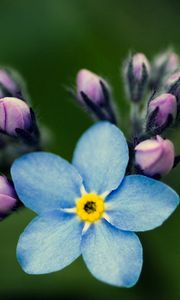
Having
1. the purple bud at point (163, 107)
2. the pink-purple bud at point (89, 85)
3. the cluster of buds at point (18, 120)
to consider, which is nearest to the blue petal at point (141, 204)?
the purple bud at point (163, 107)

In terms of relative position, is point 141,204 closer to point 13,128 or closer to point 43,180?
point 43,180

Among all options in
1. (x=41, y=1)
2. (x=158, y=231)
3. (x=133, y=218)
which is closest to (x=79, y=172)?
(x=133, y=218)

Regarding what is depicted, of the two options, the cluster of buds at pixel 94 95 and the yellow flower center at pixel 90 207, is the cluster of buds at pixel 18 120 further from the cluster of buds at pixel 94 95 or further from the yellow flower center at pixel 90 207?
the yellow flower center at pixel 90 207

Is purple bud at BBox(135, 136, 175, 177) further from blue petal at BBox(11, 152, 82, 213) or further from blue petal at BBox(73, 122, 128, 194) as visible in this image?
blue petal at BBox(11, 152, 82, 213)

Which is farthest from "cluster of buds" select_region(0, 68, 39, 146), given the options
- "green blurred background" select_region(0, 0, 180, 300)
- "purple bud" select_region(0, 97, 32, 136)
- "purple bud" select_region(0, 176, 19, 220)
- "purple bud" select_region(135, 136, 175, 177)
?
"green blurred background" select_region(0, 0, 180, 300)

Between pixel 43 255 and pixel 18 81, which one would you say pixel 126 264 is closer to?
pixel 43 255
